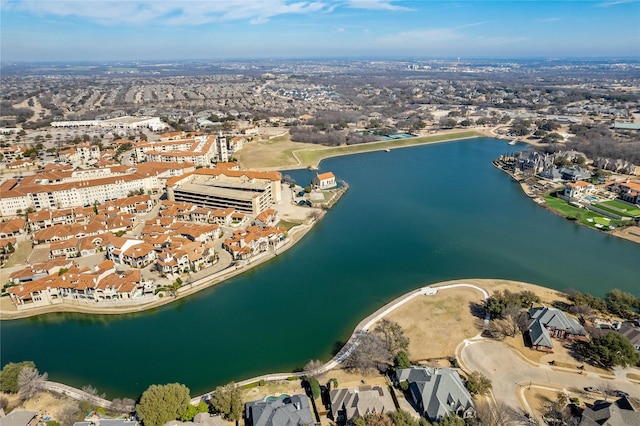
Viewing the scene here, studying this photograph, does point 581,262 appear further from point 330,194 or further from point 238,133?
point 238,133

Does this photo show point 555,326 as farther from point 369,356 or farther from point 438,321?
point 369,356

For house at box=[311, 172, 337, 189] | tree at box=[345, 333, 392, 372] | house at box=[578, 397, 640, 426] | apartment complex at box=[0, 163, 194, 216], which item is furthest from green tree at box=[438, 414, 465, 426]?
apartment complex at box=[0, 163, 194, 216]

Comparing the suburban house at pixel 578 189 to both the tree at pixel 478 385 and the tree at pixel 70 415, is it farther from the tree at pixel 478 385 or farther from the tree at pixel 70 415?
the tree at pixel 70 415

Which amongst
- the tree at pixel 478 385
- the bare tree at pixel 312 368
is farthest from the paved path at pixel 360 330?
the tree at pixel 478 385

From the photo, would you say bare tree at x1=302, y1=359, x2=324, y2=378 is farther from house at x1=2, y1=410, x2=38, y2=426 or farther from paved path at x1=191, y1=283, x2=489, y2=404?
house at x1=2, y1=410, x2=38, y2=426

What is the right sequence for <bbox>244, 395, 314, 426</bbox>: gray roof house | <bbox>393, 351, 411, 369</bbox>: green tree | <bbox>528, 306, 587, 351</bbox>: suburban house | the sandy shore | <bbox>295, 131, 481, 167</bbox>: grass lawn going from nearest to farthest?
<bbox>244, 395, 314, 426</bbox>: gray roof house, <bbox>393, 351, 411, 369</bbox>: green tree, <bbox>528, 306, 587, 351</bbox>: suburban house, the sandy shore, <bbox>295, 131, 481, 167</bbox>: grass lawn

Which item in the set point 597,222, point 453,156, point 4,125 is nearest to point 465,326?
point 597,222
